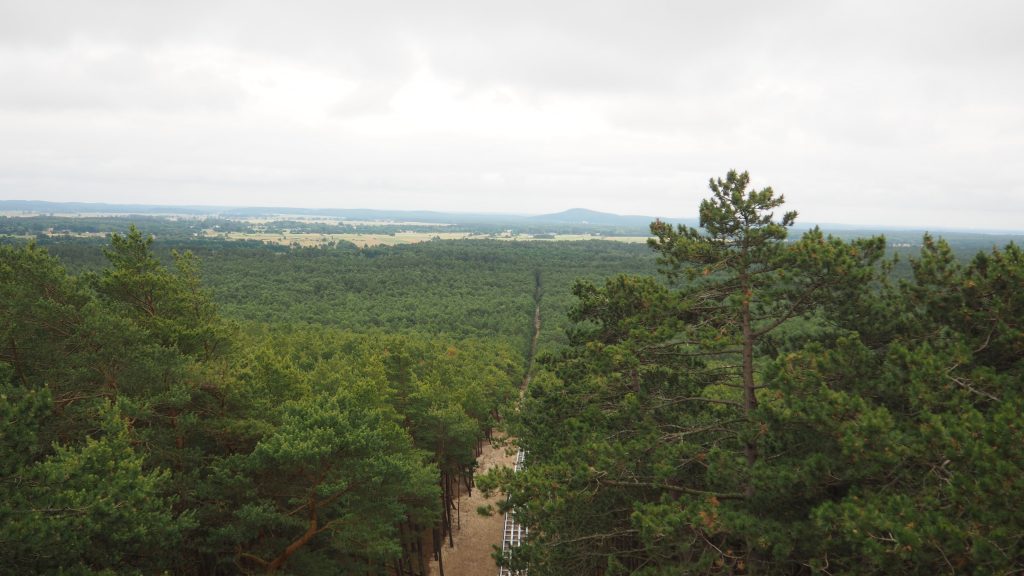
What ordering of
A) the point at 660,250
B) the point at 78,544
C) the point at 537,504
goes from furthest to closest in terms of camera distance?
the point at 660,250 → the point at 537,504 → the point at 78,544

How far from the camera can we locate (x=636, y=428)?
34.6ft

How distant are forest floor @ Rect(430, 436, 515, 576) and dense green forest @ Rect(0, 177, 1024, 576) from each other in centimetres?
622

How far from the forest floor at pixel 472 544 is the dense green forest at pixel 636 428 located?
20.4 ft

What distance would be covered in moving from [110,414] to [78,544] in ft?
8.77

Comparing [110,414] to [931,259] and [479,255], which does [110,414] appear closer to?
[931,259]

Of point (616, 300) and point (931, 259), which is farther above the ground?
point (931, 259)

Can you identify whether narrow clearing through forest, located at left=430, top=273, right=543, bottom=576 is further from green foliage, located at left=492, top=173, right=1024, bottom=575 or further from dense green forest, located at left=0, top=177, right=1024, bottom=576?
green foliage, located at left=492, top=173, right=1024, bottom=575

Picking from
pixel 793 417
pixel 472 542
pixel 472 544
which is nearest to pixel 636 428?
pixel 793 417

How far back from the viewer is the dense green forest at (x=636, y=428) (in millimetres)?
6746

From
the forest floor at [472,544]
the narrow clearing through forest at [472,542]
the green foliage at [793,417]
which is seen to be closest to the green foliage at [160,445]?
the green foliage at [793,417]

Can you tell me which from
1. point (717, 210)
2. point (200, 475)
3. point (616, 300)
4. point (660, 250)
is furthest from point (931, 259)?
point (200, 475)

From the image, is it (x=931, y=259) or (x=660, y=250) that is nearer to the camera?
(x=931, y=259)

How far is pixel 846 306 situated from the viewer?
31.9 feet

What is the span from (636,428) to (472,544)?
16.0m
